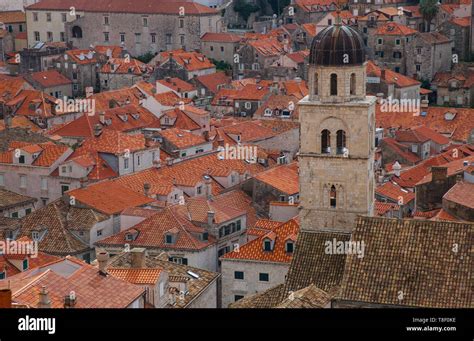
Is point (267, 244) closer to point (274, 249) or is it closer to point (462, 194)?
point (274, 249)

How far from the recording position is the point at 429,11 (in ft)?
349

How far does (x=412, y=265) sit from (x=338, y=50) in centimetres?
969

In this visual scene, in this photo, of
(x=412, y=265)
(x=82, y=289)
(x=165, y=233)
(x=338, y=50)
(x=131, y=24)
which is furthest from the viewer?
(x=131, y=24)

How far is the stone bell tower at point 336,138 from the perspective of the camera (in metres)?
34.5

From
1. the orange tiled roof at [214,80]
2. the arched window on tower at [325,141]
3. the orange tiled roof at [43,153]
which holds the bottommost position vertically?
the orange tiled roof at [214,80]

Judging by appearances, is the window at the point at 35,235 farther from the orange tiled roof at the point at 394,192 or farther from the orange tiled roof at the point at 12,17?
the orange tiled roof at the point at 12,17

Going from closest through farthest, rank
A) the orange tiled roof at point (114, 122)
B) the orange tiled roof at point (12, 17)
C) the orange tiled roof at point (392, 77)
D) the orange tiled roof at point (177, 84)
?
the orange tiled roof at point (114, 122), the orange tiled roof at point (392, 77), the orange tiled roof at point (177, 84), the orange tiled roof at point (12, 17)

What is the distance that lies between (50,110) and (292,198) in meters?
37.7

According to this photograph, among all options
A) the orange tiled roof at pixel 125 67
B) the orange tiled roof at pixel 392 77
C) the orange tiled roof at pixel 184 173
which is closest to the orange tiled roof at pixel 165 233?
the orange tiled roof at pixel 184 173

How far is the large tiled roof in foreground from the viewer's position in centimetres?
2700

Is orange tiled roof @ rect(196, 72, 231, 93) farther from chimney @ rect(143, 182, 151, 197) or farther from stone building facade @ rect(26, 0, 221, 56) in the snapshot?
chimney @ rect(143, 182, 151, 197)

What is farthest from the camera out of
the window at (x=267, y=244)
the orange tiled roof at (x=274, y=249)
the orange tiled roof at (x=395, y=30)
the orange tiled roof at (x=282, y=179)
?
the orange tiled roof at (x=395, y=30)

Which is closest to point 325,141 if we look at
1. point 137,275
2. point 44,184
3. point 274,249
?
point 137,275

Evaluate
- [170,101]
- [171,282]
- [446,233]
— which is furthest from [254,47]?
[446,233]
